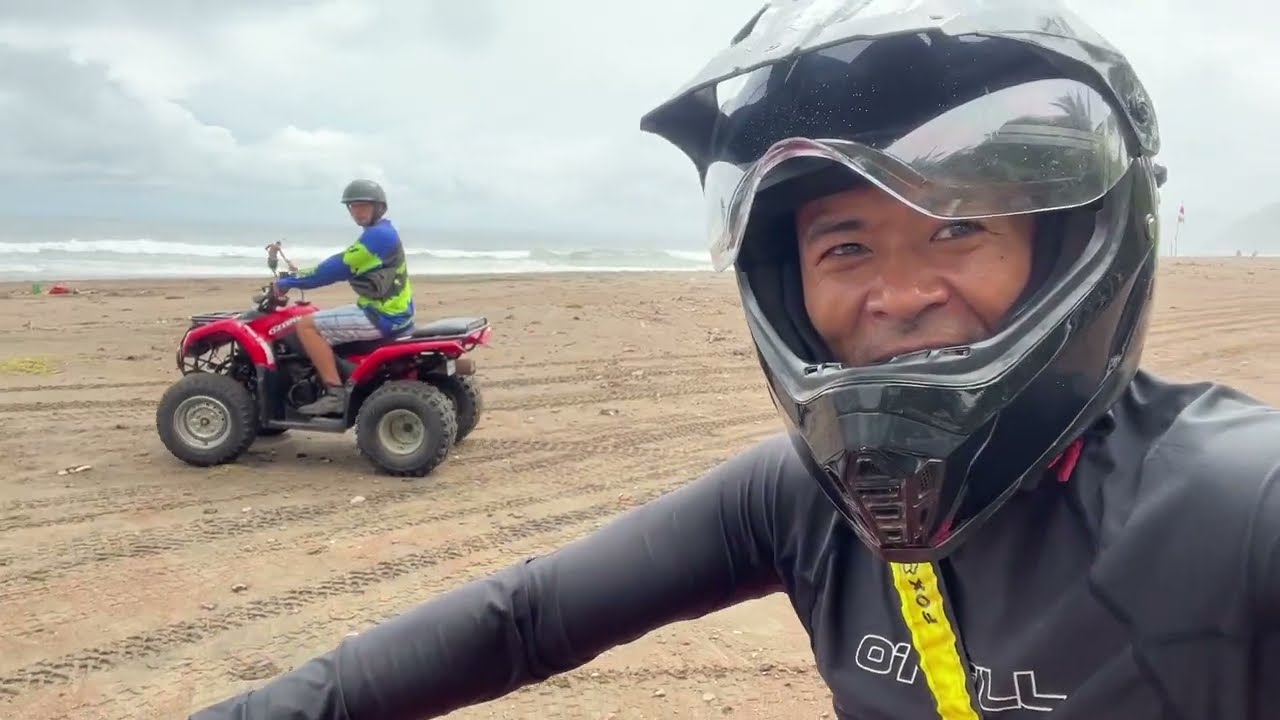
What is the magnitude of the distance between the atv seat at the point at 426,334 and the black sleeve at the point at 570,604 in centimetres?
421

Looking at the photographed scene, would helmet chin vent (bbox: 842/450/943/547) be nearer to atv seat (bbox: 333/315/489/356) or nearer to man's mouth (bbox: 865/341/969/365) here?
man's mouth (bbox: 865/341/969/365)

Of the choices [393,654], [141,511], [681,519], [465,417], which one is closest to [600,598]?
[681,519]

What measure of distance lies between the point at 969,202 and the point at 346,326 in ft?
16.4

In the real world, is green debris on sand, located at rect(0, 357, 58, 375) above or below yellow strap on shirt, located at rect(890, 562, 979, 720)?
below

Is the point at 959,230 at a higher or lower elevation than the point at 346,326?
higher

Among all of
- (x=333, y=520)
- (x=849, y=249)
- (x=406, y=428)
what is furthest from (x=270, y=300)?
(x=849, y=249)

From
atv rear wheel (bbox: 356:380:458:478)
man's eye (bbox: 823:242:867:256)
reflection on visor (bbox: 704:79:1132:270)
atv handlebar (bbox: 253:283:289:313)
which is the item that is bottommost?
atv rear wheel (bbox: 356:380:458:478)

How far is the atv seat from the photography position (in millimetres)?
5629

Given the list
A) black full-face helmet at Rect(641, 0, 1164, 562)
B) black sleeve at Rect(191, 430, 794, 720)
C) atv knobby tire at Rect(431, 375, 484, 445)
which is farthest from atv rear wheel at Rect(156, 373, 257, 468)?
black full-face helmet at Rect(641, 0, 1164, 562)

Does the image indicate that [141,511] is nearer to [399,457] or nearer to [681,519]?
[399,457]

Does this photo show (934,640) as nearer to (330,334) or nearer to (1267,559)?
(1267,559)

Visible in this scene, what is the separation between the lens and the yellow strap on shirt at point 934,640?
1.12 metres

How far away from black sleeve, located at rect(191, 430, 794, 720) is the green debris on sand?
8244mm

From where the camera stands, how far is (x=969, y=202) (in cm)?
115
